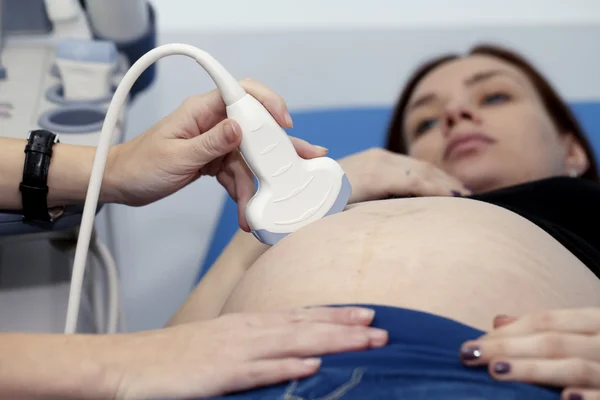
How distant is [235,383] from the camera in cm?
69

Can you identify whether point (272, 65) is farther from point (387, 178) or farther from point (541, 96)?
point (387, 178)

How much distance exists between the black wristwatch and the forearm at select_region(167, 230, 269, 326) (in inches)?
10.7

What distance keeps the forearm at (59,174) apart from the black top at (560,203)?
0.61m

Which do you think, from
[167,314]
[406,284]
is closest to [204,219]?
[167,314]

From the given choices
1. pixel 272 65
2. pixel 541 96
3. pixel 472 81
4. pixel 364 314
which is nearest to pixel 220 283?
pixel 364 314

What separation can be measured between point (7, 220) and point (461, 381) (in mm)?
617

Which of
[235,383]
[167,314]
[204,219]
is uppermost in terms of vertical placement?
[235,383]

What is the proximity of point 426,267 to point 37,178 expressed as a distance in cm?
53

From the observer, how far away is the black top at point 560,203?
111 centimetres

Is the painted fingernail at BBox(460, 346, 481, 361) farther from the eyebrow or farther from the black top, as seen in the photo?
the eyebrow

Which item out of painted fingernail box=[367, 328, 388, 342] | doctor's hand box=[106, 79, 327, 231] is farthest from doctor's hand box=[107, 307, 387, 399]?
doctor's hand box=[106, 79, 327, 231]

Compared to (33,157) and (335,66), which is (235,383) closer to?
(33,157)

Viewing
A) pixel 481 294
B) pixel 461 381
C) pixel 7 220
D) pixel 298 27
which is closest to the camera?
pixel 461 381

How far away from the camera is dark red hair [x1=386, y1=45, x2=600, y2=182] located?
154 cm
